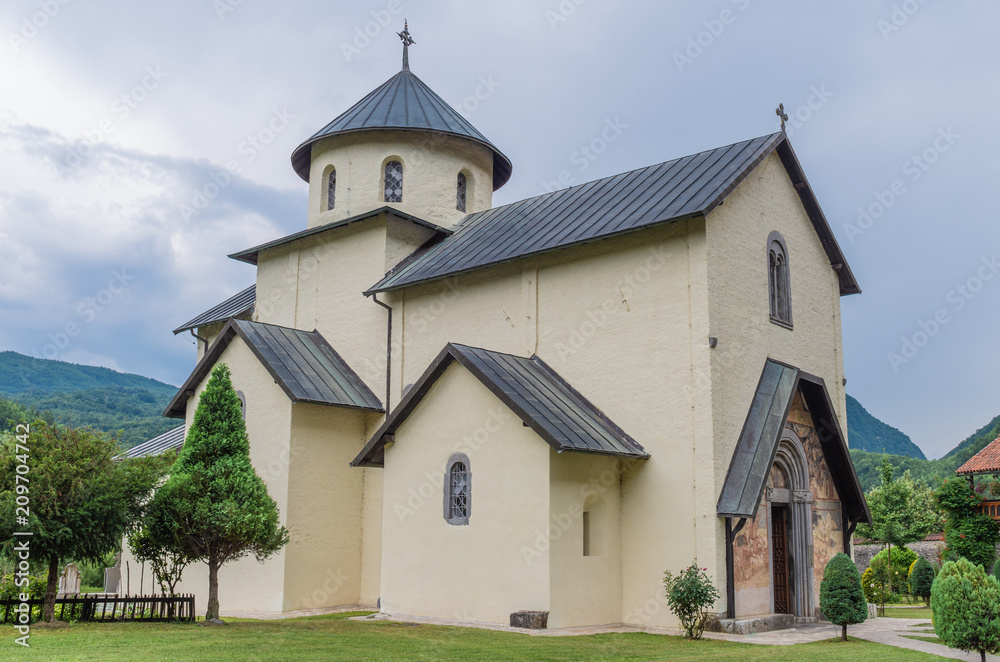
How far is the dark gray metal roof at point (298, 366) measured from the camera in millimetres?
17891

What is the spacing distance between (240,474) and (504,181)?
13.6 meters

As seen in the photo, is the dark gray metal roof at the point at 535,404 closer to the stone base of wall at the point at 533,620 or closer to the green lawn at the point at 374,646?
the stone base of wall at the point at 533,620

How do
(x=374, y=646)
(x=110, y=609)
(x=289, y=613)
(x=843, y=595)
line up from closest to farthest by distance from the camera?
Answer: (x=374, y=646)
(x=843, y=595)
(x=110, y=609)
(x=289, y=613)

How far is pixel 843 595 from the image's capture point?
12906mm

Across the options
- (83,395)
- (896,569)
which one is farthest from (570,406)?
(83,395)

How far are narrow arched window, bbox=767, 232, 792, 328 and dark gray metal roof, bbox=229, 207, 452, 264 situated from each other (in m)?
8.10

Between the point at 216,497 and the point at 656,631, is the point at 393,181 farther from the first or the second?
the point at 656,631

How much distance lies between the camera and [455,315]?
18.3 m

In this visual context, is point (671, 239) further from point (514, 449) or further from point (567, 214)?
point (514, 449)

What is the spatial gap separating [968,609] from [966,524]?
61.2 ft

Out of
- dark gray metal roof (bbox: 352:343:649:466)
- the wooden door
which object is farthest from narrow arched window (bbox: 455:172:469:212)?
the wooden door

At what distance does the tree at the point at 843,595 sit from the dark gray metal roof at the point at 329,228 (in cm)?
1210

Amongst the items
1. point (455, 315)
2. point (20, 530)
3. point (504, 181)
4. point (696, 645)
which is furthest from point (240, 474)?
point (504, 181)

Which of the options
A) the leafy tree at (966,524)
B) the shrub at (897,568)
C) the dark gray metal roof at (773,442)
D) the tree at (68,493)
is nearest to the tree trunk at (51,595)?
the tree at (68,493)
